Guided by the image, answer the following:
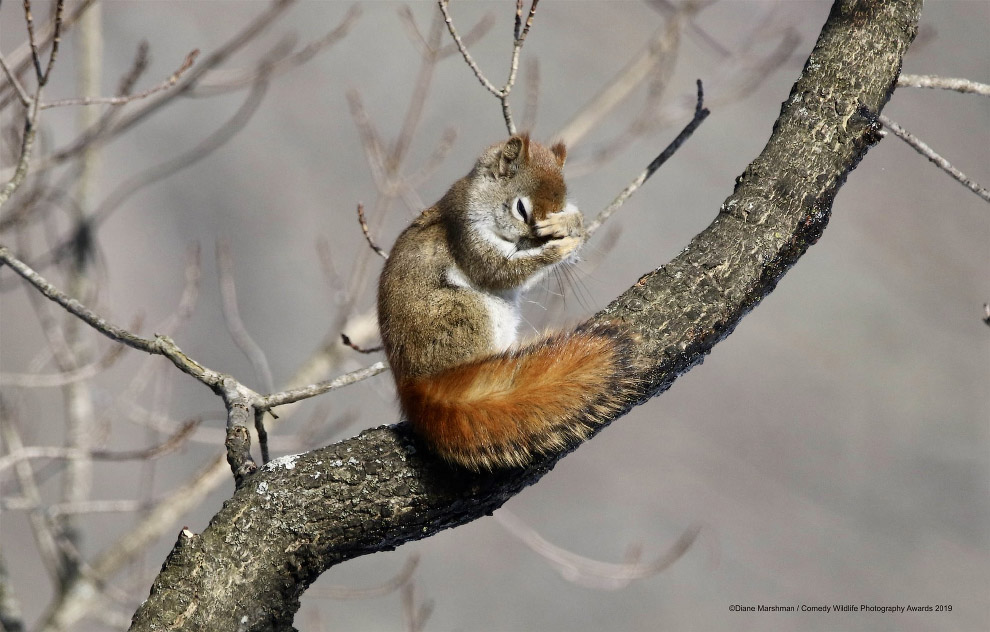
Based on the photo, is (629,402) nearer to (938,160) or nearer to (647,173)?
(938,160)

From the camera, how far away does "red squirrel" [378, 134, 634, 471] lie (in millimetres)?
1550

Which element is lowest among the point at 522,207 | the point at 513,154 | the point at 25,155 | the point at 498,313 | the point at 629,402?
the point at 629,402

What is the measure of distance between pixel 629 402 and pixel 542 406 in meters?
0.18

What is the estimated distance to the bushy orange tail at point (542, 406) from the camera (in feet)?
5.06

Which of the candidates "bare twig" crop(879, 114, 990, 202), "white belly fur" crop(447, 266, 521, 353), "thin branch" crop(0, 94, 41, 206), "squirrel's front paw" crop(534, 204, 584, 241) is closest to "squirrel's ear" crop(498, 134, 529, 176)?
"squirrel's front paw" crop(534, 204, 584, 241)

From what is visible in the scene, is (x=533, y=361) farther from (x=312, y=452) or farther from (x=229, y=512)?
(x=229, y=512)

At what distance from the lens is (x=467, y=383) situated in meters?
1.67

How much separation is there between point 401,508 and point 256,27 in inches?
82.1

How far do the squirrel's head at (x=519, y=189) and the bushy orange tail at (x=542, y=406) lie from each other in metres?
0.62

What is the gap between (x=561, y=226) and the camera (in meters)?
2.11

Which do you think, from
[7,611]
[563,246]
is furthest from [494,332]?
[7,611]

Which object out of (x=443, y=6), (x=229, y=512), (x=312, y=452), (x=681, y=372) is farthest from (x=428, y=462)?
(x=443, y=6)

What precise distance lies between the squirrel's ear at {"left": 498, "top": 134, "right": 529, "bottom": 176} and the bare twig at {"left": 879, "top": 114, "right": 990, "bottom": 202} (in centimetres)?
85

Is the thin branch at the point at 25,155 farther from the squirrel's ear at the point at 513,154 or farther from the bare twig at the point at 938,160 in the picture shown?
the bare twig at the point at 938,160
